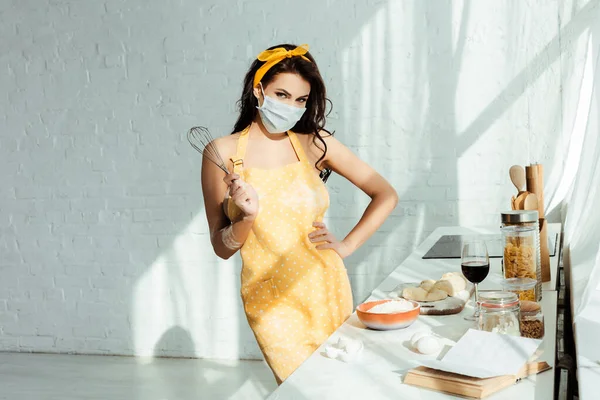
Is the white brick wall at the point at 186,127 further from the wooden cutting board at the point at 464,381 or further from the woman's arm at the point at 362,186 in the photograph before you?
the wooden cutting board at the point at 464,381

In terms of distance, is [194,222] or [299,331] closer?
[299,331]

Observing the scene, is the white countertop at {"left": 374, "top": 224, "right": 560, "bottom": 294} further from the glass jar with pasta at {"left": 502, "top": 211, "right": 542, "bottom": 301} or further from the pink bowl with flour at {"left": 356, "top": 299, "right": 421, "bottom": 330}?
the pink bowl with flour at {"left": 356, "top": 299, "right": 421, "bottom": 330}

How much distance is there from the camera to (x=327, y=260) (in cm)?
234

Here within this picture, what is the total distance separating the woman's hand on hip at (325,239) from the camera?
2255mm

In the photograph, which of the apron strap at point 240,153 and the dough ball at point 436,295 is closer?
the dough ball at point 436,295

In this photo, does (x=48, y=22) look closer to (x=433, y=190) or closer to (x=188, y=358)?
(x=188, y=358)

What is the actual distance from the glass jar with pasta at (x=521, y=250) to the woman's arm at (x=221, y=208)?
2.21ft

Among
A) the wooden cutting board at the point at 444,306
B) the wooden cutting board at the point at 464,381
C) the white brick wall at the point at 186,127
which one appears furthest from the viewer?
the white brick wall at the point at 186,127

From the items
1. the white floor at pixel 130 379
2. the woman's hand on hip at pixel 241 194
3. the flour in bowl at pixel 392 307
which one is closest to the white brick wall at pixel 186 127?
the white floor at pixel 130 379

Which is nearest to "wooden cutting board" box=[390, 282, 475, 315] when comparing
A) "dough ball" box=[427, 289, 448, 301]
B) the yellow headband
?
"dough ball" box=[427, 289, 448, 301]

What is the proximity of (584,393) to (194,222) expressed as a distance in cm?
336

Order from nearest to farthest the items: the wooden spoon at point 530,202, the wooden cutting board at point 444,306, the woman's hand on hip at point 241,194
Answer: the wooden cutting board at point 444,306 < the woman's hand on hip at point 241,194 < the wooden spoon at point 530,202

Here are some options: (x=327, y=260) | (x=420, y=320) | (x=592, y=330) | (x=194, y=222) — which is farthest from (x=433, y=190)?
(x=592, y=330)

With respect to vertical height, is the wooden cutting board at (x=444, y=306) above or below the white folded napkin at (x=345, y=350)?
below
